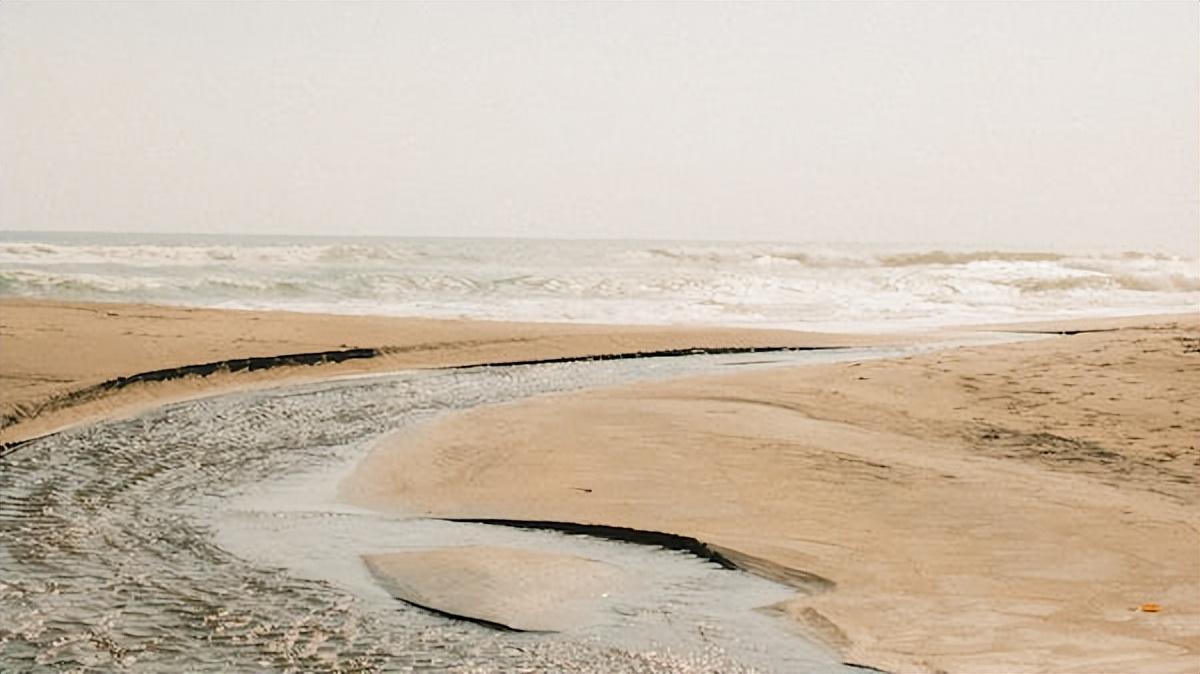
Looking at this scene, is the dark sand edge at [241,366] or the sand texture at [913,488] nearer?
the sand texture at [913,488]

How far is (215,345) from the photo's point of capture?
15.3 metres

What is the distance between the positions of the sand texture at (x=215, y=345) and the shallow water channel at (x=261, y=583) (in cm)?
199

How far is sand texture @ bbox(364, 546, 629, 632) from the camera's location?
519cm

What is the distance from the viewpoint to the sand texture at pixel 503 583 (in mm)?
5191

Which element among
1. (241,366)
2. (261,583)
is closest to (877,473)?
(261,583)

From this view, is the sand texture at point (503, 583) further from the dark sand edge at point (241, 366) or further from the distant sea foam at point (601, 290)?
the distant sea foam at point (601, 290)

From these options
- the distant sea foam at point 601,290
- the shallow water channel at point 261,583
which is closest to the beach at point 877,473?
the shallow water channel at point 261,583

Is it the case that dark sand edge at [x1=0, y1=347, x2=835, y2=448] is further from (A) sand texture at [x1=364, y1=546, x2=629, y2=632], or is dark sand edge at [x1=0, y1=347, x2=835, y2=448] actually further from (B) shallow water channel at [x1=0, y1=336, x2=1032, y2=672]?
(A) sand texture at [x1=364, y1=546, x2=629, y2=632]

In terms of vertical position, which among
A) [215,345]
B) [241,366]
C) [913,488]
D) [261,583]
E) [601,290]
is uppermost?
[601,290]

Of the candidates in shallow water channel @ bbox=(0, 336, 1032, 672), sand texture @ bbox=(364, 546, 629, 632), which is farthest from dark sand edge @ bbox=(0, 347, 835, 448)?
sand texture @ bbox=(364, 546, 629, 632)

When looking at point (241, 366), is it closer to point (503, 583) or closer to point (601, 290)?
point (503, 583)

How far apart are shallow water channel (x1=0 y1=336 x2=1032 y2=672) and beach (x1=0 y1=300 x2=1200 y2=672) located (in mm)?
331

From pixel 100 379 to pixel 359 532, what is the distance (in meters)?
6.83

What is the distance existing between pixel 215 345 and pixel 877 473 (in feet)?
33.8
